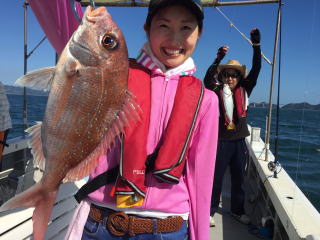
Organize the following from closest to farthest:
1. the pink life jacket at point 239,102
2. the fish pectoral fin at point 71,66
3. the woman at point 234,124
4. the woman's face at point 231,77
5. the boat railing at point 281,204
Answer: the fish pectoral fin at point 71,66
the boat railing at point 281,204
the woman at point 234,124
the pink life jacket at point 239,102
the woman's face at point 231,77

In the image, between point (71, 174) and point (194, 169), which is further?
point (194, 169)

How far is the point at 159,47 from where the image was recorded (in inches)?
59.9

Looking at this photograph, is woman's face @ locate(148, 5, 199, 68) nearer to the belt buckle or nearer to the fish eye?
the fish eye

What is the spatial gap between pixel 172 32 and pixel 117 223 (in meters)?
0.99

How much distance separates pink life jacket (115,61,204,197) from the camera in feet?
4.52

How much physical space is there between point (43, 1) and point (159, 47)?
113cm

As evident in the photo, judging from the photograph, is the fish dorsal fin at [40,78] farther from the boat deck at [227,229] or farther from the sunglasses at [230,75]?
the sunglasses at [230,75]

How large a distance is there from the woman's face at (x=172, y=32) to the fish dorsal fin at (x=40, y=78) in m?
0.55

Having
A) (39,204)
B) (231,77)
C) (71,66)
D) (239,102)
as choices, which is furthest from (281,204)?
(71,66)

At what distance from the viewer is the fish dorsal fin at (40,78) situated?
1.33 metres

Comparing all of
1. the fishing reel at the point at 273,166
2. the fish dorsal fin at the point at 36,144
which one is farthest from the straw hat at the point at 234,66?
the fish dorsal fin at the point at 36,144

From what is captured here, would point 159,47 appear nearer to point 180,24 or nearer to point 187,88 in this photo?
point 180,24

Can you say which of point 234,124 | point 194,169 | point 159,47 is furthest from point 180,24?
point 234,124

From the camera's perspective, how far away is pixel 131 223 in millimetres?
1381
